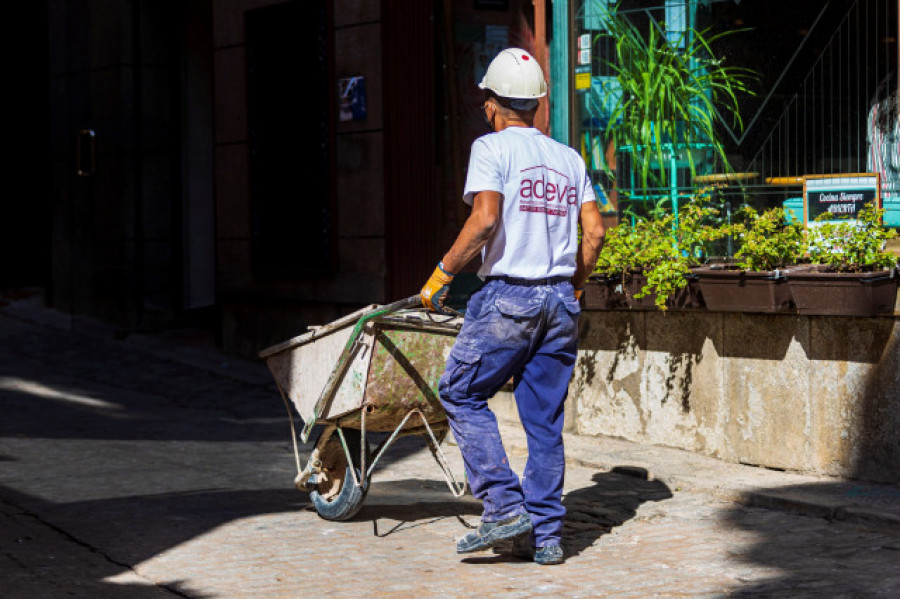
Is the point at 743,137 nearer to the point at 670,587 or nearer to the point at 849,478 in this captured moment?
the point at 849,478

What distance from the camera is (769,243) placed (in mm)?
7527

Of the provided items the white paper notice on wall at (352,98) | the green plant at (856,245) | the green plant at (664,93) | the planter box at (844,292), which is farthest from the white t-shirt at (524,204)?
the white paper notice on wall at (352,98)

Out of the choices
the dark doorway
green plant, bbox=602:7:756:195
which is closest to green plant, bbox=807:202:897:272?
green plant, bbox=602:7:756:195

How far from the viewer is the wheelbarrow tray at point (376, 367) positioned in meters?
6.02

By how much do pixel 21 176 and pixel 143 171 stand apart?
3.70 m

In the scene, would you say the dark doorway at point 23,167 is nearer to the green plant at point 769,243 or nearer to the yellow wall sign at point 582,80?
the yellow wall sign at point 582,80

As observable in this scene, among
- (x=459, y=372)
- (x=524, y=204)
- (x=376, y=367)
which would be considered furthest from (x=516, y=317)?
(x=376, y=367)

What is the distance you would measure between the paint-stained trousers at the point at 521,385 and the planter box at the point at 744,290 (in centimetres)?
200

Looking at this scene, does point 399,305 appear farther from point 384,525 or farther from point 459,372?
point 384,525

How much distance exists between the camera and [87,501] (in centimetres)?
693

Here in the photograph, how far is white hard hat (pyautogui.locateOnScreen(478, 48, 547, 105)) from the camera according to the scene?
5730mm

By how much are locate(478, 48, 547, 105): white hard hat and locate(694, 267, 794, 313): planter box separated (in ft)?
7.25

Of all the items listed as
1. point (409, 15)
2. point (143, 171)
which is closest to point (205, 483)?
point (409, 15)

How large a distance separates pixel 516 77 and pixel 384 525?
7.31ft
